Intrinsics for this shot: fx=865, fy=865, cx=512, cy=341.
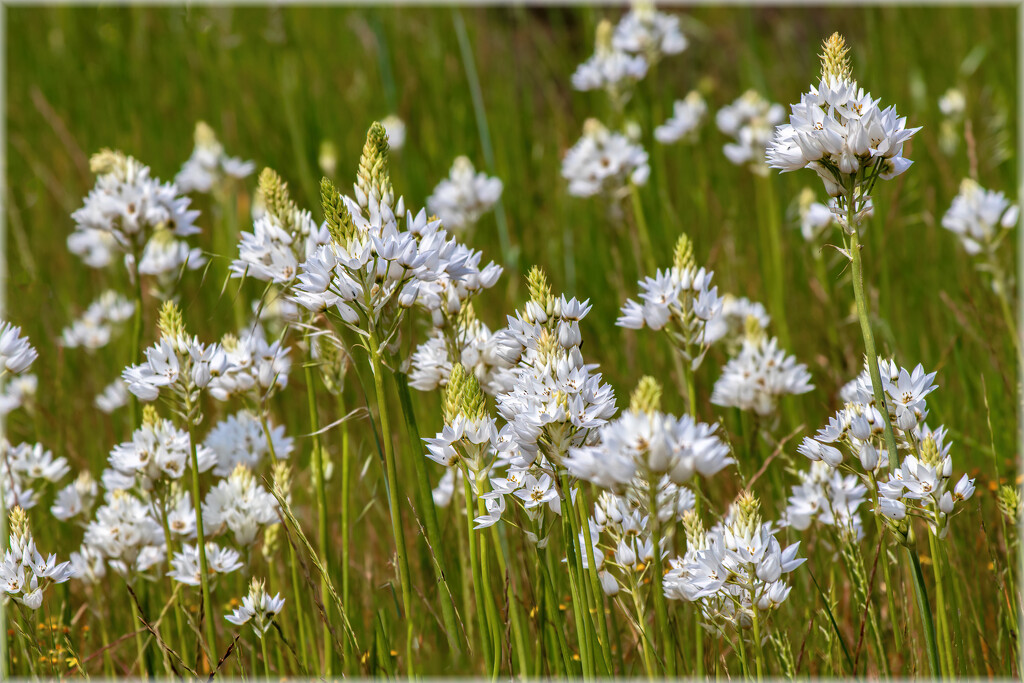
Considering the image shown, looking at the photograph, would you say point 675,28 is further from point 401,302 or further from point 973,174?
point 401,302

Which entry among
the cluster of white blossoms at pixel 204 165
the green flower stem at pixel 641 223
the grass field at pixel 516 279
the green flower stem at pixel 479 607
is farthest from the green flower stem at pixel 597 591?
the cluster of white blossoms at pixel 204 165

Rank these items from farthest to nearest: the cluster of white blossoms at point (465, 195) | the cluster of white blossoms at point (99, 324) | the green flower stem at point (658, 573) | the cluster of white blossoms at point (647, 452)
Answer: the cluster of white blossoms at point (99, 324) → the cluster of white blossoms at point (465, 195) → the green flower stem at point (658, 573) → the cluster of white blossoms at point (647, 452)

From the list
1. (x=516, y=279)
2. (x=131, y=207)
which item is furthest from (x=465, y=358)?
(x=516, y=279)

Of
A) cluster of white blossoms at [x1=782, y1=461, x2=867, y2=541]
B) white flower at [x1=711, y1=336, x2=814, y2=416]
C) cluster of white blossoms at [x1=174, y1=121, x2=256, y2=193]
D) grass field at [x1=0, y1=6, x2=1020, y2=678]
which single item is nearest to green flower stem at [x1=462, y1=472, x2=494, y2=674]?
grass field at [x1=0, y1=6, x2=1020, y2=678]

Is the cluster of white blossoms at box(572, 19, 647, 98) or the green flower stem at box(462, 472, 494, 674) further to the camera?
the cluster of white blossoms at box(572, 19, 647, 98)

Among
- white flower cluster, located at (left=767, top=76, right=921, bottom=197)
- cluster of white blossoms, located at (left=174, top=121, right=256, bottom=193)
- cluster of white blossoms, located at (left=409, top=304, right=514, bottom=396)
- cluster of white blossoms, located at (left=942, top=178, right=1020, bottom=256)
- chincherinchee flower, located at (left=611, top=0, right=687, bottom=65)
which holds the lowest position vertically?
cluster of white blossoms, located at (left=409, top=304, right=514, bottom=396)

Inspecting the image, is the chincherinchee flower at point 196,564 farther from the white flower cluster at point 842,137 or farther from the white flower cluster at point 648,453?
the white flower cluster at point 842,137

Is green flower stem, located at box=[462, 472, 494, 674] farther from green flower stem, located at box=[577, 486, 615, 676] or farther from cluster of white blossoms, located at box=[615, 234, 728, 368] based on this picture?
cluster of white blossoms, located at box=[615, 234, 728, 368]

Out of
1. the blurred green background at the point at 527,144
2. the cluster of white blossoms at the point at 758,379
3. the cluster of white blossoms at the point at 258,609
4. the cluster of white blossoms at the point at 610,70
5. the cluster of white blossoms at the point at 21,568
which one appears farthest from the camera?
the cluster of white blossoms at the point at 610,70
